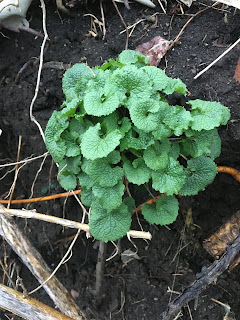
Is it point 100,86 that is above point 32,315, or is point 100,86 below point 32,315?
above

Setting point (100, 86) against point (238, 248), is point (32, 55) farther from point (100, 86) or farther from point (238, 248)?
point (238, 248)

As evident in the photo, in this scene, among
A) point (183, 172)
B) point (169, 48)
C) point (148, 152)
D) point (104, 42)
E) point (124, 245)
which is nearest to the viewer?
point (148, 152)

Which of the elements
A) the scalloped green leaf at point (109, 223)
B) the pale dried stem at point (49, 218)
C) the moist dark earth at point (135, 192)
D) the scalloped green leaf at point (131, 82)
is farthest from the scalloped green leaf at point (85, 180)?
the moist dark earth at point (135, 192)

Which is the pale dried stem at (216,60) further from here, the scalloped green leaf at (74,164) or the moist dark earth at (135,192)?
the scalloped green leaf at (74,164)

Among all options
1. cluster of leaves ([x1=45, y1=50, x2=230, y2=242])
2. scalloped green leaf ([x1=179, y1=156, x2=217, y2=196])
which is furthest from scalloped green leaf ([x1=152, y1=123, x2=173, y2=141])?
scalloped green leaf ([x1=179, y1=156, x2=217, y2=196])

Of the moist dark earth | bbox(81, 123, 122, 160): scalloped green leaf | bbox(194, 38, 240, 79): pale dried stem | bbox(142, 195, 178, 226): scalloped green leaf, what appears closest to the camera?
bbox(81, 123, 122, 160): scalloped green leaf

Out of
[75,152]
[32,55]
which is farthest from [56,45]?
[75,152]

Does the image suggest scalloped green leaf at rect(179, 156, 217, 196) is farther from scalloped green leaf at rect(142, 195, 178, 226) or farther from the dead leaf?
the dead leaf
